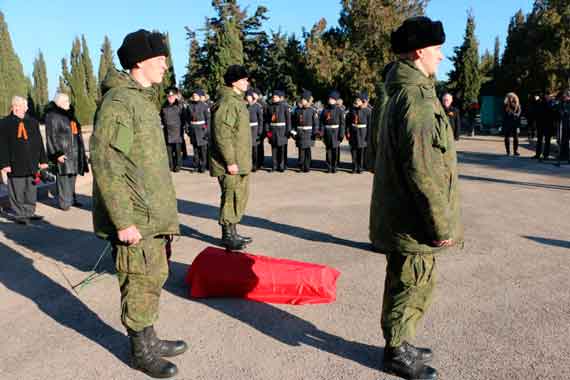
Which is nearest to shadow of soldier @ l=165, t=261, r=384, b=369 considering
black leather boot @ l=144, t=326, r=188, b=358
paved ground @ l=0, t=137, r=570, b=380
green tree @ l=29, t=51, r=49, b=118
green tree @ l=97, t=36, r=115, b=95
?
paved ground @ l=0, t=137, r=570, b=380

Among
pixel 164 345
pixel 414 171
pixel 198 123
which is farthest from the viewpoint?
pixel 198 123

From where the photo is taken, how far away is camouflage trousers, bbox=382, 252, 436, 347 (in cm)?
290

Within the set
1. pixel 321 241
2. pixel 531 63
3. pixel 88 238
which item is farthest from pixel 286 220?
pixel 531 63

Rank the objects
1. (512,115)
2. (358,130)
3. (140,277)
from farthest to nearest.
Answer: (512,115) → (358,130) → (140,277)

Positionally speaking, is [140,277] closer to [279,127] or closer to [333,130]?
[333,130]

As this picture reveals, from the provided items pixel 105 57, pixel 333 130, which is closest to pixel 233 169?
pixel 333 130

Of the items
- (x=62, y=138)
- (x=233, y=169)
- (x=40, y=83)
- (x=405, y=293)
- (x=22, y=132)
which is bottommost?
(x=405, y=293)

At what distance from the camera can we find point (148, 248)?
3.11 m

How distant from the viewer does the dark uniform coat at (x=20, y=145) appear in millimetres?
7273

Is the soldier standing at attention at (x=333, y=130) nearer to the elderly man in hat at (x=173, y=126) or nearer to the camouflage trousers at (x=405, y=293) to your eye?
the elderly man in hat at (x=173, y=126)

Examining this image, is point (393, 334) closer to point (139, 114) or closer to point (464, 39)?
point (139, 114)

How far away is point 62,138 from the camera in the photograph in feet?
26.8

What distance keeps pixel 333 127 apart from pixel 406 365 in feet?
30.7

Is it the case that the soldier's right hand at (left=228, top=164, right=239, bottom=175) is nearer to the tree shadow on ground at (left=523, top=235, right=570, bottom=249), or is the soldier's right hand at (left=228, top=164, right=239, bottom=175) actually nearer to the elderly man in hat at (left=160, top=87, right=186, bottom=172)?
the tree shadow on ground at (left=523, top=235, right=570, bottom=249)
